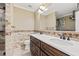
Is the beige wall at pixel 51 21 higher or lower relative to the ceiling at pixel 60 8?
lower

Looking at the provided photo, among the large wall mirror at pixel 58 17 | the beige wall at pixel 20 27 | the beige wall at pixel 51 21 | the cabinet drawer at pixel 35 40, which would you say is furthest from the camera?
the beige wall at pixel 20 27

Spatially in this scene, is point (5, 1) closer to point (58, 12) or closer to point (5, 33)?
point (5, 33)

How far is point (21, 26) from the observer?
10.2ft

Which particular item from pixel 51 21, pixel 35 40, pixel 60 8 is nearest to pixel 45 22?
pixel 51 21

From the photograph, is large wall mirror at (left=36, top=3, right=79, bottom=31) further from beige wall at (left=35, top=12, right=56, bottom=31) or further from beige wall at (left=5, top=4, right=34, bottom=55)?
beige wall at (left=5, top=4, right=34, bottom=55)

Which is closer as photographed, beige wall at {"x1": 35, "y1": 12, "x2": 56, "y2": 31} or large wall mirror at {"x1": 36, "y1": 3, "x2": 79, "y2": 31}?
large wall mirror at {"x1": 36, "y1": 3, "x2": 79, "y2": 31}

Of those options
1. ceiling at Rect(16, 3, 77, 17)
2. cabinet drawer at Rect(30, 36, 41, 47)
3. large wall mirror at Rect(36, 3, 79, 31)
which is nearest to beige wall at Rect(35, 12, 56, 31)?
large wall mirror at Rect(36, 3, 79, 31)

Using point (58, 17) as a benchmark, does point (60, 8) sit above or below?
above

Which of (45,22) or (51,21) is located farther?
(45,22)

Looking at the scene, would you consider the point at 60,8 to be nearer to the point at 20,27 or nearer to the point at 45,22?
the point at 45,22

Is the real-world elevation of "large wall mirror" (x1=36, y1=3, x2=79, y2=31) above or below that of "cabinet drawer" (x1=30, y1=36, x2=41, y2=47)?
above

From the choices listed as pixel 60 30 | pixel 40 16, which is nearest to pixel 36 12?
pixel 40 16

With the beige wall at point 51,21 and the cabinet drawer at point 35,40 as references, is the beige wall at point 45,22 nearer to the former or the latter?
the beige wall at point 51,21

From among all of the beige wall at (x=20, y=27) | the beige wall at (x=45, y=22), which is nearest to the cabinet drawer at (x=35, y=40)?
the beige wall at (x=20, y=27)
